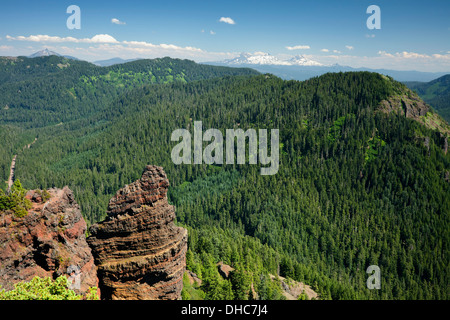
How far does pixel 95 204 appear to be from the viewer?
18038 cm

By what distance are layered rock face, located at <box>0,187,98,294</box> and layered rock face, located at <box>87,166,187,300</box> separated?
2716 mm

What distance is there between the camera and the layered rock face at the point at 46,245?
1385 inches

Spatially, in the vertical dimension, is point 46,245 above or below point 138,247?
above

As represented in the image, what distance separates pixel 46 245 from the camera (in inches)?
1451

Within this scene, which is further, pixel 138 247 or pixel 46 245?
pixel 138 247

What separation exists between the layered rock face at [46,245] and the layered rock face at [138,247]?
2716 millimetres

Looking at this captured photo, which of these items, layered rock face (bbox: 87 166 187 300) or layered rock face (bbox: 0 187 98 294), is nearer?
layered rock face (bbox: 0 187 98 294)

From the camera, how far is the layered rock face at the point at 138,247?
42.9 m

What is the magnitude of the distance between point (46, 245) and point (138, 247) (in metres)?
12.6

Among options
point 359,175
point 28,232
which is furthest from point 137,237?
point 359,175

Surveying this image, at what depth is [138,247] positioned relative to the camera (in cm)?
4450

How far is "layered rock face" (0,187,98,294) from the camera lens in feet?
115

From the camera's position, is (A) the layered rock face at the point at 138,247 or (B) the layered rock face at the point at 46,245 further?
(A) the layered rock face at the point at 138,247
